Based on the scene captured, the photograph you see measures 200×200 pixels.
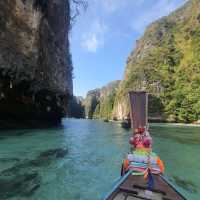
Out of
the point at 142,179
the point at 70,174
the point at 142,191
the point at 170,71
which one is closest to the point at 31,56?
the point at 70,174

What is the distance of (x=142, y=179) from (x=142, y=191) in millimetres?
694

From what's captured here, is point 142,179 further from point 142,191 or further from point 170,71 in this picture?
point 170,71

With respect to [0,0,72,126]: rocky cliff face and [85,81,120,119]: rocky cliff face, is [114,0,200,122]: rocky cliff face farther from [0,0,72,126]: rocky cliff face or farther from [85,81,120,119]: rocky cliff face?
[0,0,72,126]: rocky cliff face

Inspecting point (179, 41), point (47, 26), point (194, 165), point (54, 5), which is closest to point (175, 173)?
point (194, 165)

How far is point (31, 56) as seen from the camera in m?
21.1

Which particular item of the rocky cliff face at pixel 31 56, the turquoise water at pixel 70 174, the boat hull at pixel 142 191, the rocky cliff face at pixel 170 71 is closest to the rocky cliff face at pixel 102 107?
the rocky cliff face at pixel 170 71

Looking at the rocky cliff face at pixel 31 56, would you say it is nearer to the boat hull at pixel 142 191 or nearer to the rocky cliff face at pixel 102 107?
the boat hull at pixel 142 191

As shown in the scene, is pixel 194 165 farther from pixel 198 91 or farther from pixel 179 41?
pixel 179 41

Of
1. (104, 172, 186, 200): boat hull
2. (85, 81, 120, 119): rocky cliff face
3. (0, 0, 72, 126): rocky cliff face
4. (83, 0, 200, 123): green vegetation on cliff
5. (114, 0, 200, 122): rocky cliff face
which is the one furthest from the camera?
(85, 81, 120, 119): rocky cliff face

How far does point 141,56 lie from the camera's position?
106 meters

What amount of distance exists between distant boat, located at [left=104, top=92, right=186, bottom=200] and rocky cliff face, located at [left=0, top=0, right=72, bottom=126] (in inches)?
648

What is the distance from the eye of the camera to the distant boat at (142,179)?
186 inches

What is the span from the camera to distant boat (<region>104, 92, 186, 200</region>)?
4.73 meters

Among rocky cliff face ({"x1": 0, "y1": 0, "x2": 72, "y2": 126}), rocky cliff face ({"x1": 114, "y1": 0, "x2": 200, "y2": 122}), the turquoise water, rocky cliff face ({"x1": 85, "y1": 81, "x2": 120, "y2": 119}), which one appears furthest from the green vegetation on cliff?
the turquoise water
